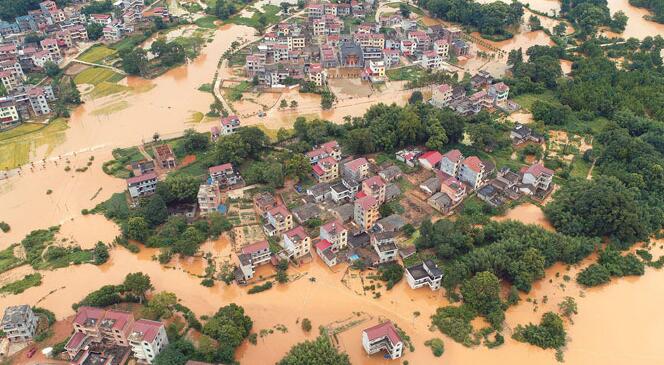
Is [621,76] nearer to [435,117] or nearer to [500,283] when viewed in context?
[435,117]

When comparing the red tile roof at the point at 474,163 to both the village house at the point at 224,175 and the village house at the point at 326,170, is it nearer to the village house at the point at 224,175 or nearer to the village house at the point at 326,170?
the village house at the point at 326,170

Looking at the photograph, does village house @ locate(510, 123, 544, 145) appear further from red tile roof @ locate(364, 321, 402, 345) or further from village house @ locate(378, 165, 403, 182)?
red tile roof @ locate(364, 321, 402, 345)

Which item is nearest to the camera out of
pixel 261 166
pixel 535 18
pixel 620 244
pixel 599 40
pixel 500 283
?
pixel 500 283

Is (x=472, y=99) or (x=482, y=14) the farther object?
(x=482, y=14)

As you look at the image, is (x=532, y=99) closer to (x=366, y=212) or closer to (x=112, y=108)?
(x=366, y=212)

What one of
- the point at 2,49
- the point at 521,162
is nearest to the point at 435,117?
the point at 521,162

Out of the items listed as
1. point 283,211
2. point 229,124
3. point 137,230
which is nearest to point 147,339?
point 137,230

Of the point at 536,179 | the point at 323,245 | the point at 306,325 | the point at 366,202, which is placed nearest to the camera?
the point at 306,325
